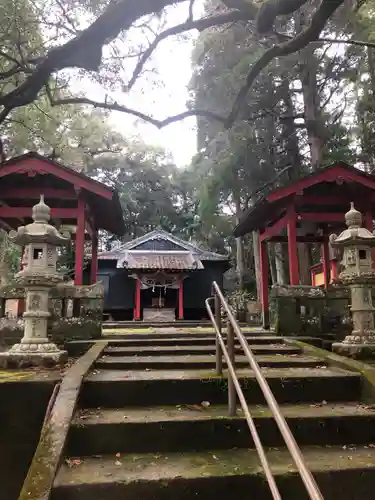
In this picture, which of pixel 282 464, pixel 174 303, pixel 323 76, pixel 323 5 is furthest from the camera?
pixel 174 303

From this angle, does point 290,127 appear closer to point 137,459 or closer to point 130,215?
point 137,459

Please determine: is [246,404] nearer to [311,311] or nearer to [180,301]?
[311,311]

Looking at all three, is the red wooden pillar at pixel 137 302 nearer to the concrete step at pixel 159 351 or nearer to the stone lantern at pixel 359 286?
the concrete step at pixel 159 351

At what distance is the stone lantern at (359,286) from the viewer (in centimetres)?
537

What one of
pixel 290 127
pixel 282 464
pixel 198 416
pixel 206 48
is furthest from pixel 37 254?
pixel 290 127

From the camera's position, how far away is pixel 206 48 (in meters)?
12.9

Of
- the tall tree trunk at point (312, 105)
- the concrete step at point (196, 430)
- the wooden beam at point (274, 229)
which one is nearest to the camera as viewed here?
the concrete step at point (196, 430)

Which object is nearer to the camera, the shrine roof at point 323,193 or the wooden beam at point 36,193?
the shrine roof at point 323,193

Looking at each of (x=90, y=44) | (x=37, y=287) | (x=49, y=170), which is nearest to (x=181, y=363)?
(x=37, y=287)

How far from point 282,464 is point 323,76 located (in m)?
15.3

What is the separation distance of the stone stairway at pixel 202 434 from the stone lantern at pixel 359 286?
2.40 ft

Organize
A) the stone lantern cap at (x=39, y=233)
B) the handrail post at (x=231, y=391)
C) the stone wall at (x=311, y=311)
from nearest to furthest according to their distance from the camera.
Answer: the handrail post at (x=231, y=391), the stone lantern cap at (x=39, y=233), the stone wall at (x=311, y=311)

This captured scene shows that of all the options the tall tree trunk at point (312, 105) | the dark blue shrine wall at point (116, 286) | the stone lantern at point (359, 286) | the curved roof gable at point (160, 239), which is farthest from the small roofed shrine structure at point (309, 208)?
the dark blue shrine wall at point (116, 286)

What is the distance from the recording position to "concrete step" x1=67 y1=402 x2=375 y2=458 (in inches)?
127
